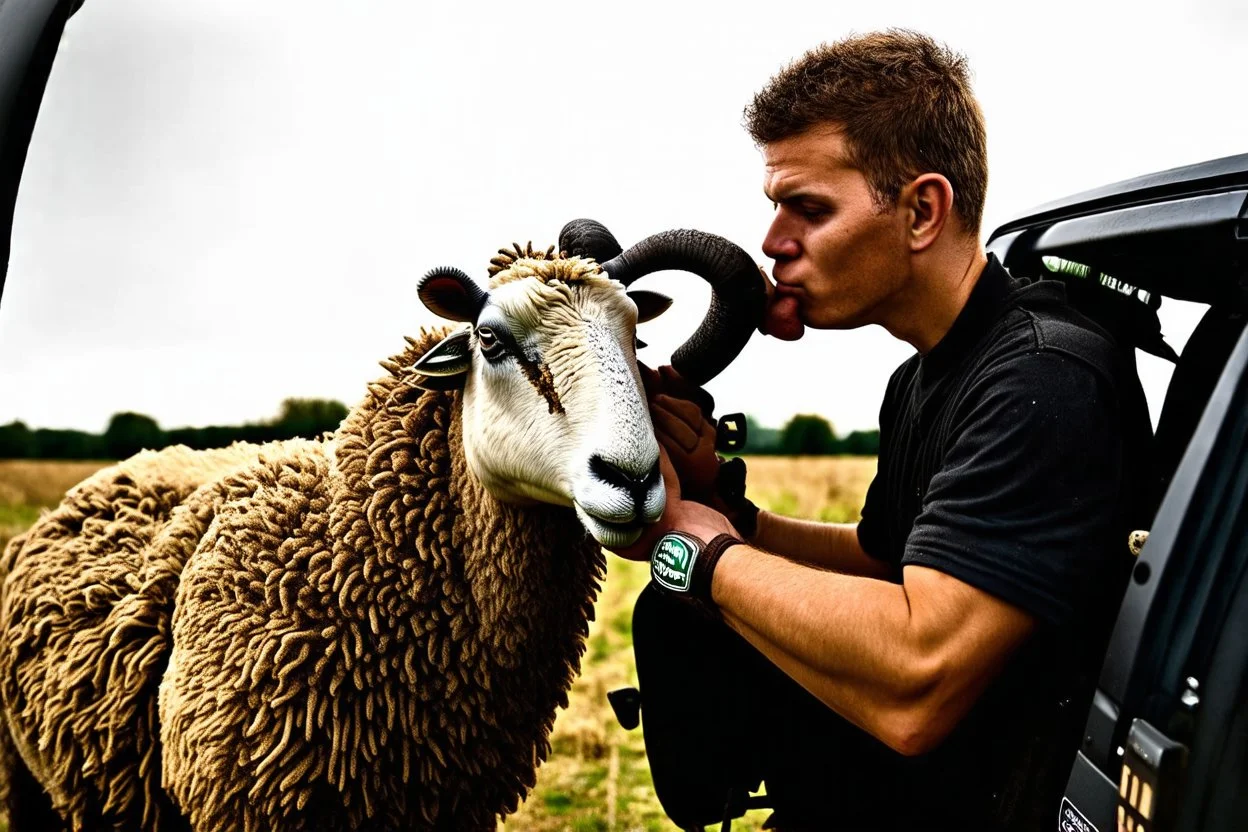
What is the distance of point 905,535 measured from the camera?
2490 mm

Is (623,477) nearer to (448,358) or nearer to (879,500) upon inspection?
(448,358)

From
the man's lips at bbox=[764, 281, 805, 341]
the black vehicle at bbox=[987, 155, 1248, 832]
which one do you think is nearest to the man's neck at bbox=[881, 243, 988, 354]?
the man's lips at bbox=[764, 281, 805, 341]

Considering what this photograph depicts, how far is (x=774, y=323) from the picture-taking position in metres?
2.40

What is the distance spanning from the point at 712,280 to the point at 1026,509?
0.94m

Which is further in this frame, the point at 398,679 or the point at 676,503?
the point at 398,679

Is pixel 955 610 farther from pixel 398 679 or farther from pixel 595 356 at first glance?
pixel 398 679

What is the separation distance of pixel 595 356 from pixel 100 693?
1824 mm

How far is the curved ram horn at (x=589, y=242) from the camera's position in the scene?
242 cm

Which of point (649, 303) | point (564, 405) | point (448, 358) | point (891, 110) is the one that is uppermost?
point (891, 110)

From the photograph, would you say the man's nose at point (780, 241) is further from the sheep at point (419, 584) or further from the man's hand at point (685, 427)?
the man's hand at point (685, 427)

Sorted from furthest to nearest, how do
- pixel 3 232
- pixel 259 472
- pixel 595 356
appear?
pixel 259 472
pixel 595 356
pixel 3 232

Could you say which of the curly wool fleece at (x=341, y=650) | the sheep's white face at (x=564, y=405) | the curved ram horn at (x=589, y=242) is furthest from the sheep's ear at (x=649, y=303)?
the curly wool fleece at (x=341, y=650)

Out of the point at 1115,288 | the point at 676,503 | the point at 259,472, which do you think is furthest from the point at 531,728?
the point at 1115,288

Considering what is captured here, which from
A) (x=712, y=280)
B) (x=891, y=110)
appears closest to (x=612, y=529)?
(x=712, y=280)
